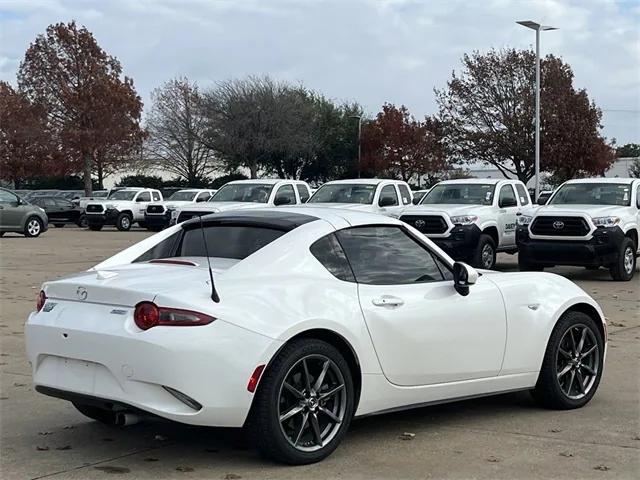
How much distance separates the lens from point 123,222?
36.7 m

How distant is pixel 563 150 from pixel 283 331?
135 feet

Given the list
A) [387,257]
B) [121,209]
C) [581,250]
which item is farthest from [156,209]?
[387,257]

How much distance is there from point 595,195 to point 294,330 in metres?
13.4

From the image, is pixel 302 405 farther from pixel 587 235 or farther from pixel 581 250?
pixel 587 235

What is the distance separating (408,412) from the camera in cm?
651

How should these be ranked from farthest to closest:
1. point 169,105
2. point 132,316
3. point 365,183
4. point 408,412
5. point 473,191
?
point 169,105 < point 365,183 < point 473,191 < point 408,412 < point 132,316

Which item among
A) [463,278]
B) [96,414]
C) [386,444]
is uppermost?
[463,278]

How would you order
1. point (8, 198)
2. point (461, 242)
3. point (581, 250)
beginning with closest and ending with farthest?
point (581, 250), point (461, 242), point (8, 198)

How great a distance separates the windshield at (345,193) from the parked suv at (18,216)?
41.6ft

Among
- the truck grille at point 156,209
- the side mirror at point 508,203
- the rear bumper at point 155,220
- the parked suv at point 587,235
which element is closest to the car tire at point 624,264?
the parked suv at point 587,235

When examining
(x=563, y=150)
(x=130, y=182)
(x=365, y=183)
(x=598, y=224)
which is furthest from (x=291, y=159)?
(x=598, y=224)

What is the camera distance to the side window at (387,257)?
5738 mm

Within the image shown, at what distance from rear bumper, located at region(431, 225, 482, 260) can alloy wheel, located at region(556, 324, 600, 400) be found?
10455 millimetres

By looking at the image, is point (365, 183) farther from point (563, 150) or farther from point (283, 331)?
point (563, 150)
